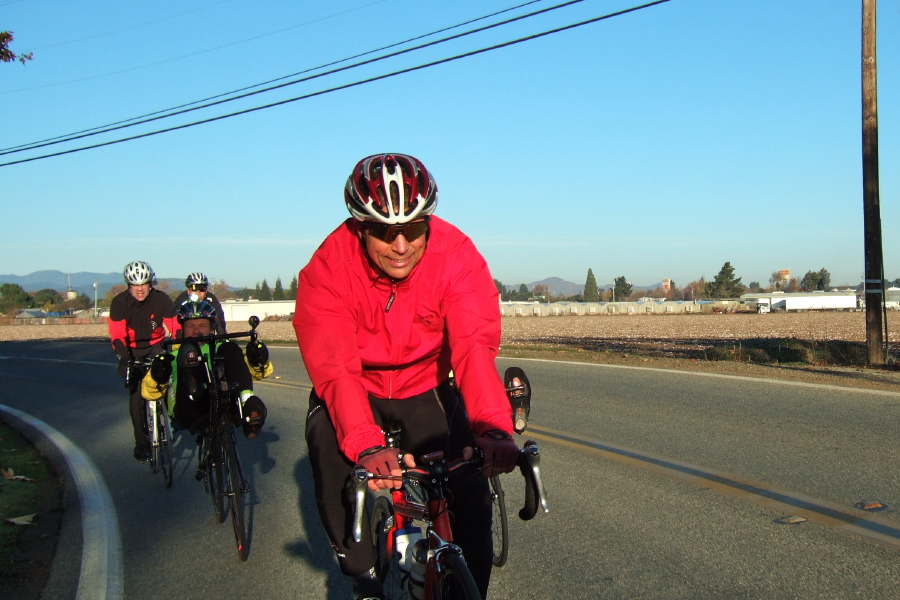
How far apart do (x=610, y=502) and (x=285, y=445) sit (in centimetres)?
429

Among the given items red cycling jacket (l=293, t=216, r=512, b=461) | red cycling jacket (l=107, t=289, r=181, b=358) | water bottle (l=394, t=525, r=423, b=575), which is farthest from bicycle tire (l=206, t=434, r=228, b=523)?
water bottle (l=394, t=525, r=423, b=575)

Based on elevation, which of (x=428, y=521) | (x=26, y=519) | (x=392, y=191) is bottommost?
(x=26, y=519)

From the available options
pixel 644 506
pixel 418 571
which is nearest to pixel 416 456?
pixel 418 571

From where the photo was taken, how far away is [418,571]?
295cm

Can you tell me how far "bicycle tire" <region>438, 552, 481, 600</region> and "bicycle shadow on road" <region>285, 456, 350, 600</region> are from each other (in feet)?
6.60

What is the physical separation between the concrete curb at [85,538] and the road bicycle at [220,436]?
76 centimetres

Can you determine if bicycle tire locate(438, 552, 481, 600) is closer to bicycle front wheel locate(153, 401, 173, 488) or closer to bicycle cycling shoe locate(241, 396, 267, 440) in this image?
bicycle cycling shoe locate(241, 396, 267, 440)

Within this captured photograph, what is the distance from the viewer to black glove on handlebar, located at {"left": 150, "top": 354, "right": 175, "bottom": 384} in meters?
6.87

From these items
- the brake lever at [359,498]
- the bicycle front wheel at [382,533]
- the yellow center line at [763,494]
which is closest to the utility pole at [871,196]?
the yellow center line at [763,494]

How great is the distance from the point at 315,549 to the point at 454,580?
9.86ft

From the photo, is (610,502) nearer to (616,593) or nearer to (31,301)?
(616,593)

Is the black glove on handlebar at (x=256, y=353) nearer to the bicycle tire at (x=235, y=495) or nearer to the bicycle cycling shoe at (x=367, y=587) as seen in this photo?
the bicycle tire at (x=235, y=495)

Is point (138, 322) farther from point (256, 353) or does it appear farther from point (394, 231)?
point (394, 231)

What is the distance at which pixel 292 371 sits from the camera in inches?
701
